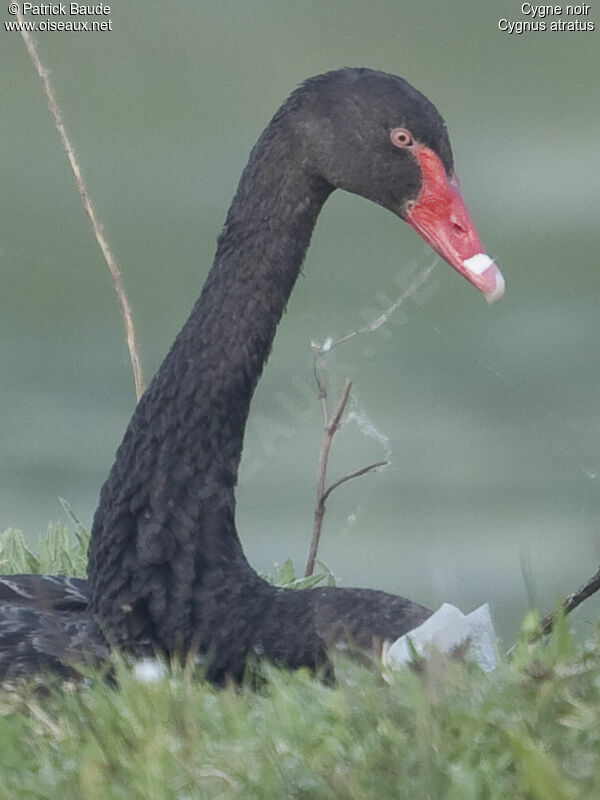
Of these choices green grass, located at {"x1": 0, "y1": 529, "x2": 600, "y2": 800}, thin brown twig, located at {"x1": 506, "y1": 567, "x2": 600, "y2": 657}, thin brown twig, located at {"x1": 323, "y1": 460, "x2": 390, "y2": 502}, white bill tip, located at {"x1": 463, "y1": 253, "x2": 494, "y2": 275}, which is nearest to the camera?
green grass, located at {"x1": 0, "y1": 529, "x2": 600, "y2": 800}

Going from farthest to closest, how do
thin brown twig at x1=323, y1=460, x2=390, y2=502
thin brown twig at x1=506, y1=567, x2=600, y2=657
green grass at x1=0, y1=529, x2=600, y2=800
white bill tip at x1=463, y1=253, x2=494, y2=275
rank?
thin brown twig at x1=323, y1=460, x2=390, y2=502, white bill tip at x1=463, y1=253, x2=494, y2=275, thin brown twig at x1=506, y1=567, x2=600, y2=657, green grass at x1=0, y1=529, x2=600, y2=800

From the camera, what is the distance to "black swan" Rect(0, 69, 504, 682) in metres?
2.96

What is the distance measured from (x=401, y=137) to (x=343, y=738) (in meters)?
1.36

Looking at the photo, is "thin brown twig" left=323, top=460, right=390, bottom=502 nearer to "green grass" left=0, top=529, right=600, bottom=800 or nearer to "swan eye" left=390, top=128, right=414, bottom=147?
"swan eye" left=390, top=128, right=414, bottom=147

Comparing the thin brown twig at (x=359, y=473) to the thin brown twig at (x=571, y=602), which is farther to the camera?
the thin brown twig at (x=359, y=473)

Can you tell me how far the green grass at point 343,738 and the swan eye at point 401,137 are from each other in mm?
1069

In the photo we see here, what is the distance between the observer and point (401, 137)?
303 cm

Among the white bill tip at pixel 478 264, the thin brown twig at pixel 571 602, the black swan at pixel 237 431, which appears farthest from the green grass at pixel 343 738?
the white bill tip at pixel 478 264

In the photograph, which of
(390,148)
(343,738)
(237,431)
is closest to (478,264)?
(390,148)

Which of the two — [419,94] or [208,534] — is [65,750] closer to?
[208,534]

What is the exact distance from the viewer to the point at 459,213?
9.94ft

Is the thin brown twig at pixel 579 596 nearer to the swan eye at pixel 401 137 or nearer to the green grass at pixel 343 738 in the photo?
the green grass at pixel 343 738

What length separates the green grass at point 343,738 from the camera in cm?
185

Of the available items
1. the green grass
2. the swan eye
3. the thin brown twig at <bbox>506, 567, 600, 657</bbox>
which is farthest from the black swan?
the green grass
